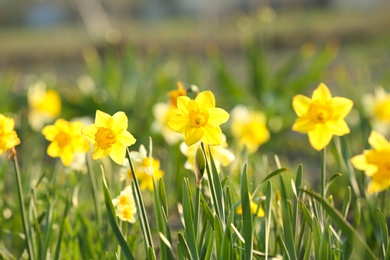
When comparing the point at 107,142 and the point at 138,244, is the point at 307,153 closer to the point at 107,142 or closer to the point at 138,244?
the point at 138,244

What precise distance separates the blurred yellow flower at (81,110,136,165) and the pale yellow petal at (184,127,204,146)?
118 mm

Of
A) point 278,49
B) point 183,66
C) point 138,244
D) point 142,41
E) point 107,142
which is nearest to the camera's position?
point 107,142

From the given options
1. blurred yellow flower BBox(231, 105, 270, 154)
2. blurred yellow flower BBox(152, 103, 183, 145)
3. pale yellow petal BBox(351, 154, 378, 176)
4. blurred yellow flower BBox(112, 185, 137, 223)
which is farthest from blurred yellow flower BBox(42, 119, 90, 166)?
blurred yellow flower BBox(231, 105, 270, 154)

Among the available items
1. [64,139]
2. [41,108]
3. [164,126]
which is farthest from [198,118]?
[41,108]

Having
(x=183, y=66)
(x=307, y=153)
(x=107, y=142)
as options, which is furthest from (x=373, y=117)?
(x=183, y=66)

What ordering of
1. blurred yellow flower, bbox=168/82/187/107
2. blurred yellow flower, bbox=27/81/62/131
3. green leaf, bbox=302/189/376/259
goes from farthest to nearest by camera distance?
blurred yellow flower, bbox=27/81/62/131 → blurred yellow flower, bbox=168/82/187/107 → green leaf, bbox=302/189/376/259

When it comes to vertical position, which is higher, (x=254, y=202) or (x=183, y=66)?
(x=254, y=202)

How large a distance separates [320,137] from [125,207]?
1.59 ft

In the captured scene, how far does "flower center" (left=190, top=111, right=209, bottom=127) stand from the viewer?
4.99 feet

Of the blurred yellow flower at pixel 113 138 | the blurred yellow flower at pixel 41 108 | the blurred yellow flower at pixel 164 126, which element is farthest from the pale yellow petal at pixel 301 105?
the blurred yellow flower at pixel 41 108

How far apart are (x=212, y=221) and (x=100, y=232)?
45 cm

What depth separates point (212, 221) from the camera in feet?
5.19

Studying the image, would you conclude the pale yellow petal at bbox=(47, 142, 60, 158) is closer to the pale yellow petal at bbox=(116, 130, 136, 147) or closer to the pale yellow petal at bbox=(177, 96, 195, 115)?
the pale yellow petal at bbox=(116, 130, 136, 147)

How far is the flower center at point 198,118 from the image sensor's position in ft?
4.99
